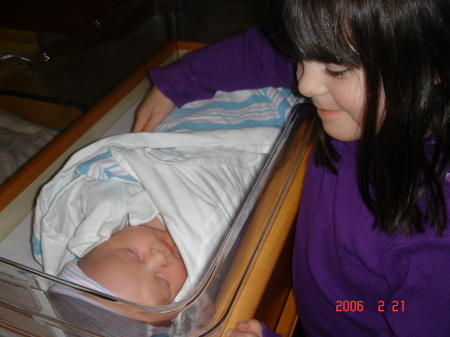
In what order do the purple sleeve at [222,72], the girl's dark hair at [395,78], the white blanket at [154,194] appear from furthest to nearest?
1. the purple sleeve at [222,72]
2. the white blanket at [154,194]
3. the girl's dark hair at [395,78]

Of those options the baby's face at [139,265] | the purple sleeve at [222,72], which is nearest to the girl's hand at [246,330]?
the baby's face at [139,265]

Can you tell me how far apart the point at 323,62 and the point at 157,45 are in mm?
604

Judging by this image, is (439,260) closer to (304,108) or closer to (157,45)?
(304,108)

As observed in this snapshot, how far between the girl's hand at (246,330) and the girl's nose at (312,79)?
0.86ft

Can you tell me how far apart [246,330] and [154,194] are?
0.21 metres

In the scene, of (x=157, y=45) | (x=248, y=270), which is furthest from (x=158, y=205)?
(x=157, y=45)

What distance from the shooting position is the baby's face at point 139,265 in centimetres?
50

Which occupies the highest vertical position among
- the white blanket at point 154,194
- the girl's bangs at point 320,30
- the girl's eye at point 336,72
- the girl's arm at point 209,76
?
the girl's arm at point 209,76

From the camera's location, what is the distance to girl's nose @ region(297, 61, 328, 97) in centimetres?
40

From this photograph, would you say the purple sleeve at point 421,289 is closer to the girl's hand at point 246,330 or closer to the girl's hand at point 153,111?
the girl's hand at point 246,330

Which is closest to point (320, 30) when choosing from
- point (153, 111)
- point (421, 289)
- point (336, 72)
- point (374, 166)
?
point (336, 72)

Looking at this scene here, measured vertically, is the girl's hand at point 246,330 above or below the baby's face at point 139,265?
below
